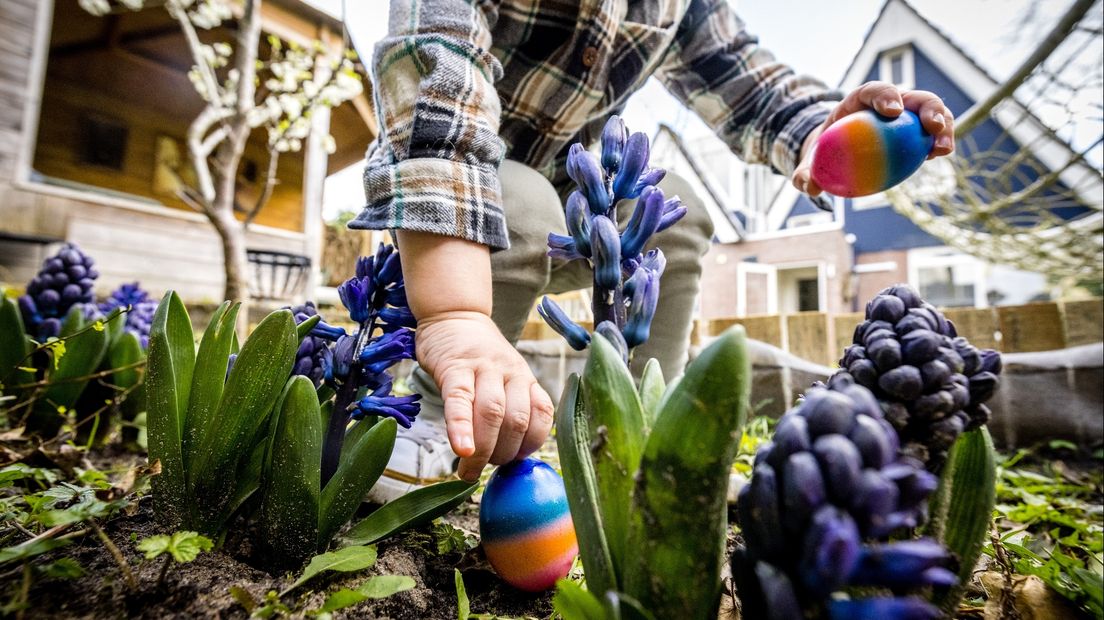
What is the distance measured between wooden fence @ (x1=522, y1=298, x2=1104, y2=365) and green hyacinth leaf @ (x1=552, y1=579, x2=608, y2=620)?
308cm

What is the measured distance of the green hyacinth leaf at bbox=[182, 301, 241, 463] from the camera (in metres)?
0.69

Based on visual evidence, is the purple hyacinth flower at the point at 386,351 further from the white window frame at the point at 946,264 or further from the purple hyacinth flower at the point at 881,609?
the white window frame at the point at 946,264

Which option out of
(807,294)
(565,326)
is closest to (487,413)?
(565,326)

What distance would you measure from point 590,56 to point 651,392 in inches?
47.8

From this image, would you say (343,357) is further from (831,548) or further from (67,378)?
(67,378)

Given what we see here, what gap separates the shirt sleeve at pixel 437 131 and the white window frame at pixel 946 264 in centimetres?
1181

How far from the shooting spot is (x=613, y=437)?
0.48 m

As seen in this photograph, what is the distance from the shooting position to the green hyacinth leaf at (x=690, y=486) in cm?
39

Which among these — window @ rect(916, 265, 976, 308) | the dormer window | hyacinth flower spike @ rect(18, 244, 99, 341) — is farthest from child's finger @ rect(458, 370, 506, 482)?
window @ rect(916, 265, 976, 308)

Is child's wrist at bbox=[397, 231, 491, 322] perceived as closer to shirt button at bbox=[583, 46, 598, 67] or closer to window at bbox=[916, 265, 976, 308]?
shirt button at bbox=[583, 46, 598, 67]

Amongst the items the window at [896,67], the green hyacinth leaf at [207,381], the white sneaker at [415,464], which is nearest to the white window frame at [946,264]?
the window at [896,67]

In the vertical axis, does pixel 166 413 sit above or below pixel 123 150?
below

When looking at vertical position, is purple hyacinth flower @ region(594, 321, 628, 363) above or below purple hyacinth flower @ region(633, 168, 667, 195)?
below

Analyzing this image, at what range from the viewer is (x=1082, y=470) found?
1.98 m
